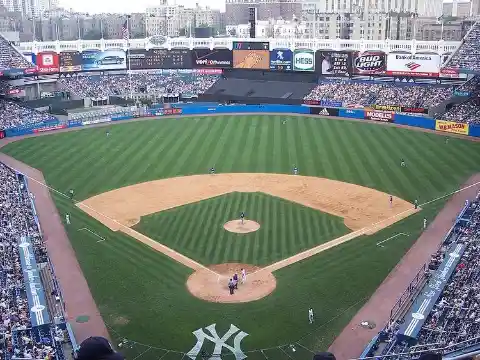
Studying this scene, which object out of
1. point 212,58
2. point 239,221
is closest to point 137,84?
→ point 212,58

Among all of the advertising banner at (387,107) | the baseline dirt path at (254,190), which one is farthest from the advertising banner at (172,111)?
the baseline dirt path at (254,190)

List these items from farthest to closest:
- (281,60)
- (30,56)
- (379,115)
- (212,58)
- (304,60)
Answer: (212,58), (281,60), (304,60), (30,56), (379,115)

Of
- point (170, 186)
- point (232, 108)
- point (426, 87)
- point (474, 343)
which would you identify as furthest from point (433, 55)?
point (474, 343)

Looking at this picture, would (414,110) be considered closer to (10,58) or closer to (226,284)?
(226,284)

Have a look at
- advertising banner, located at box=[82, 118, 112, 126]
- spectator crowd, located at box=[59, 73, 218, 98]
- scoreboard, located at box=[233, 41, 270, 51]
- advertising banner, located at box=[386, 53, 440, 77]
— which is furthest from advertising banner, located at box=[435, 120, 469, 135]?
advertising banner, located at box=[82, 118, 112, 126]

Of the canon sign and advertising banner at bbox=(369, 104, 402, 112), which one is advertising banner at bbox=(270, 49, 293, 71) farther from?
advertising banner at bbox=(369, 104, 402, 112)
